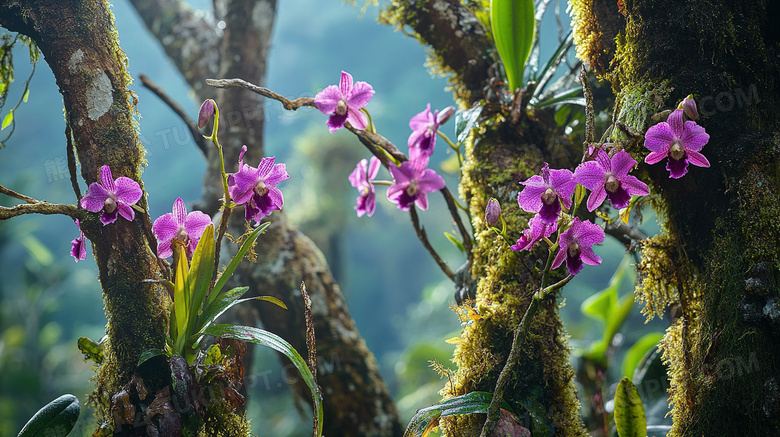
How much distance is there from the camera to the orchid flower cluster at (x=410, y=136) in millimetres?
831

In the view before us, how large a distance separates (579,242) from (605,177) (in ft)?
0.40

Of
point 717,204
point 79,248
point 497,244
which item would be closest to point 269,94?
point 79,248

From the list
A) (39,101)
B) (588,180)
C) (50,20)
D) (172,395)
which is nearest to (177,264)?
(172,395)

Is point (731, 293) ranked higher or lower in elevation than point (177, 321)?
lower

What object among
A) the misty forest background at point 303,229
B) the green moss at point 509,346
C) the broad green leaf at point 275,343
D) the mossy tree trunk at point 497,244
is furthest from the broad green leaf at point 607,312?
the broad green leaf at point 275,343

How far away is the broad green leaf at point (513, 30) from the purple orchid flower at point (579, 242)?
516 mm

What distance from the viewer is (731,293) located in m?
0.77

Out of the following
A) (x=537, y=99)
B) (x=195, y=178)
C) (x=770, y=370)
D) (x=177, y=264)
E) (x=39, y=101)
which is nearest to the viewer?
(x=770, y=370)

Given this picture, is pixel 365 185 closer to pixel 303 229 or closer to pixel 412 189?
pixel 412 189

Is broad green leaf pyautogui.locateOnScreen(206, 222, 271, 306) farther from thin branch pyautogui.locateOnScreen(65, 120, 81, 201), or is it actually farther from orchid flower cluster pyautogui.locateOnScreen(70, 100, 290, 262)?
thin branch pyautogui.locateOnScreen(65, 120, 81, 201)

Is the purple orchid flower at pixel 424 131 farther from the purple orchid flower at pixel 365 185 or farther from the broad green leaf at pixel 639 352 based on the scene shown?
the broad green leaf at pixel 639 352

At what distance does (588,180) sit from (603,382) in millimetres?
1433

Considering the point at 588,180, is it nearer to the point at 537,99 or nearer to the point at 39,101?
the point at 537,99

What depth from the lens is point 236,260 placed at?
2.83ft
